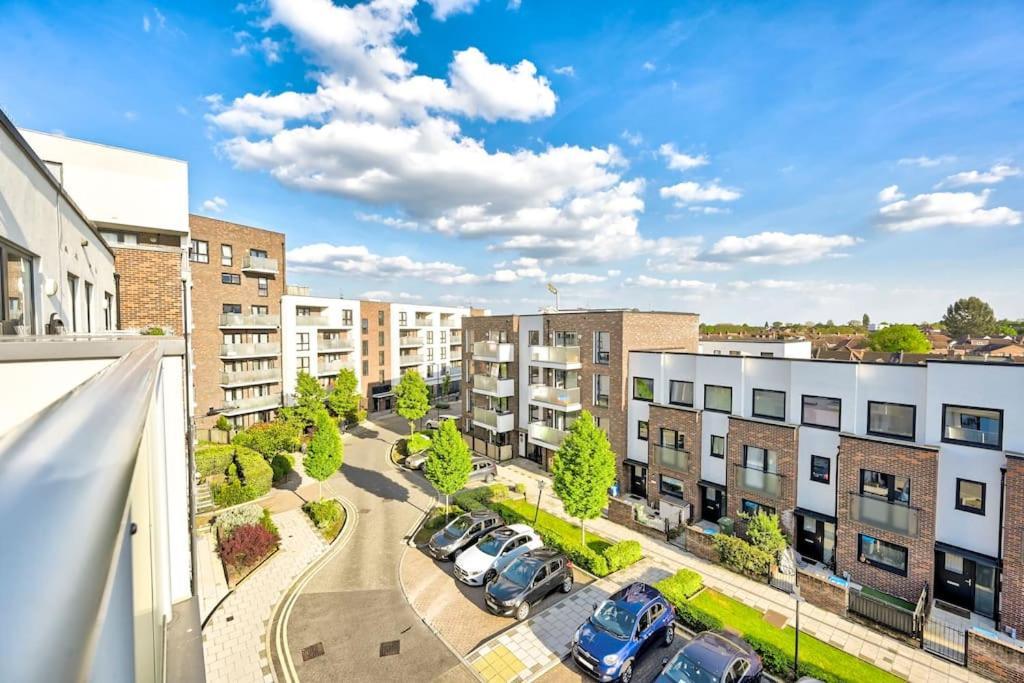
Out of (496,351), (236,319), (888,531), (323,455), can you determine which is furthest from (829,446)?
(236,319)

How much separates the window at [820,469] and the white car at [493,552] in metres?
10.7

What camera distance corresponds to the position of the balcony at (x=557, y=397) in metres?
27.6

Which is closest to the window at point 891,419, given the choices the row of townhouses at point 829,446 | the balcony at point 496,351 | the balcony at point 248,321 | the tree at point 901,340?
the row of townhouses at point 829,446

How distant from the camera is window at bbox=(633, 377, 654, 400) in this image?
2448 centimetres

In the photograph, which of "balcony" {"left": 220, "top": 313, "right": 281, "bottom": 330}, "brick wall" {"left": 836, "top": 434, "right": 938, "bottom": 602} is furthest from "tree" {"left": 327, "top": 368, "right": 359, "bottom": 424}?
"brick wall" {"left": 836, "top": 434, "right": 938, "bottom": 602}

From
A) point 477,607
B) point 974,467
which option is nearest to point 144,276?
point 477,607

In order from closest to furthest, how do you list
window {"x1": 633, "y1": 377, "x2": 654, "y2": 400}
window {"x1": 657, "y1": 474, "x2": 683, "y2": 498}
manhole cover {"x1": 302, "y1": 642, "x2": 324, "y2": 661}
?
manhole cover {"x1": 302, "y1": 642, "x2": 324, "y2": 661} → window {"x1": 657, "y1": 474, "x2": 683, "y2": 498} → window {"x1": 633, "y1": 377, "x2": 654, "y2": 400}

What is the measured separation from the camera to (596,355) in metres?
26.8

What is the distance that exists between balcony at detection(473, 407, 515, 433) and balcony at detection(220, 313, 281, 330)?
716 inches

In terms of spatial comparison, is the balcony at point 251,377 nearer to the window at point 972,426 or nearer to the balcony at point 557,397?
the balcony at point 557,397

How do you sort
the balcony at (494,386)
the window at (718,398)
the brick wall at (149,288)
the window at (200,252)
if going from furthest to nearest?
the window at (200,252) → the balcony at (494,386) → the window at (718,398) → the brick wall at (149,288)

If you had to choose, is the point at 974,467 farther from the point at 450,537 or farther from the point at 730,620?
the point at 450,537

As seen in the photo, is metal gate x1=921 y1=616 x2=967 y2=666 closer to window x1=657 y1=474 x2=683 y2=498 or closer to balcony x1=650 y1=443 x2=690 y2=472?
balcony x1=650 y1=443 x2=690 y2=472

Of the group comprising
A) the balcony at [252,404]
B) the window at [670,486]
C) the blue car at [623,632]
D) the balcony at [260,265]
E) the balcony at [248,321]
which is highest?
the balcony at [260,265]
